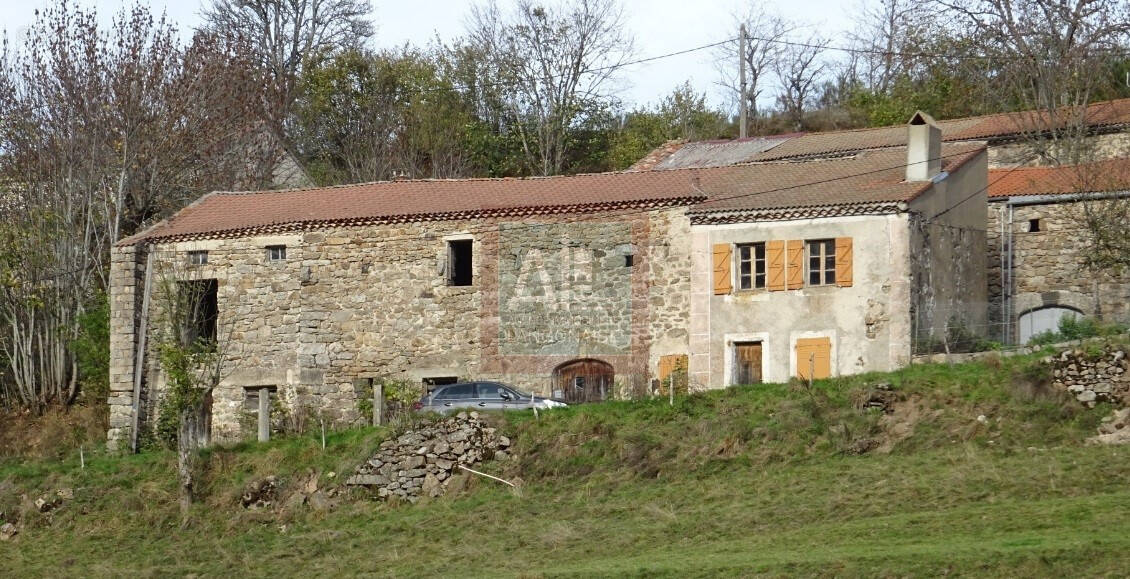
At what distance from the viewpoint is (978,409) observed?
85.5ft

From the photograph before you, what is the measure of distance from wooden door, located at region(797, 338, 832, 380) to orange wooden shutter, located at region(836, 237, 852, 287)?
3.99ft

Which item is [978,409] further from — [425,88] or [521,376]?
[425,88]

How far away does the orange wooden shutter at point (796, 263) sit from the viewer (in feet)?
102

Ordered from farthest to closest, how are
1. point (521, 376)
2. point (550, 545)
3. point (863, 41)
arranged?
point (863, 41)
point (521, 376)
point (550, 545)

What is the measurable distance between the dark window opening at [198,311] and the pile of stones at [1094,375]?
59.5 feet

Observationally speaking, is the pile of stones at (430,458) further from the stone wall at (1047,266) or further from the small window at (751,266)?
the stone wall at (1047,266)

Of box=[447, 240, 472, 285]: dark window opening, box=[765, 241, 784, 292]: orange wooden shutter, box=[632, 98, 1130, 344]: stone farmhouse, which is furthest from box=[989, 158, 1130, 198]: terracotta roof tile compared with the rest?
box=[447, 240, 472, 285]: dark window opening

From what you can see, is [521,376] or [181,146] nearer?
[521,376]

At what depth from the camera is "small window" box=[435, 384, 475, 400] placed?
30391mm

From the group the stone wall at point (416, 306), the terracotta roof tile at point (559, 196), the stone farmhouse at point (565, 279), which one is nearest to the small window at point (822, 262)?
the stone farmhouse at point (565, 279)

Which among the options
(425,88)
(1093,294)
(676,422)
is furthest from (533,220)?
(425,88)

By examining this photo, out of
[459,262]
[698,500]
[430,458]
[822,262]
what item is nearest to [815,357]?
[822,262]

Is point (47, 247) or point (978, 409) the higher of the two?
point (47, 247)

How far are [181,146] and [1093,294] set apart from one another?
929 inches
